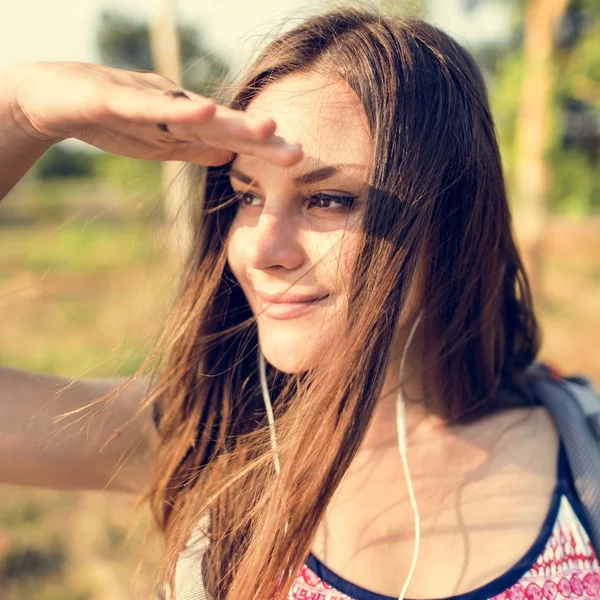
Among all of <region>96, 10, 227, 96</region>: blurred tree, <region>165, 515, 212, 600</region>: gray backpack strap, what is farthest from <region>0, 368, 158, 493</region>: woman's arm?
<region>96, 10, 227, 96</region>: blurred tree

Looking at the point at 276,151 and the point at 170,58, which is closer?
the point at 276,151

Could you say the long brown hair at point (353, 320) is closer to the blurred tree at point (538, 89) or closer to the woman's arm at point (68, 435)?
the woman's arm at point (68, 435)

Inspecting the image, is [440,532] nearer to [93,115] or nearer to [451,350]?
[451,350]

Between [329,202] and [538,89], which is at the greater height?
[538,89]

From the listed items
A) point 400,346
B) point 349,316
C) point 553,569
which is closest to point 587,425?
point 553,569

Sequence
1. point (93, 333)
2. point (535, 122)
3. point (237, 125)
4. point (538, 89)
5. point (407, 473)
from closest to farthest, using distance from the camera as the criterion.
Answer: point (237, 125), point (407, 473), point (93, 333), point (538, 89), point (535, 122)

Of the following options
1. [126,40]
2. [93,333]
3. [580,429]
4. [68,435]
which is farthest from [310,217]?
[126,40]

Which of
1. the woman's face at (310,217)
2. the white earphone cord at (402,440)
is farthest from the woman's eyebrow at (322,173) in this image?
the white earphone cord at (402,440)

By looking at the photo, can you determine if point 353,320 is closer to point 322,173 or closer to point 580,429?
point 322,173

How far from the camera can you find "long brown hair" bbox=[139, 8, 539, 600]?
1192 millimetres

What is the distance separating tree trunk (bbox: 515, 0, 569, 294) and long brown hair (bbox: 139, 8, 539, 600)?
7.11 metres

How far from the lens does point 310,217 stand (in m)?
1.25

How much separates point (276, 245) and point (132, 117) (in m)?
0.37

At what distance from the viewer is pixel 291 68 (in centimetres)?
134
